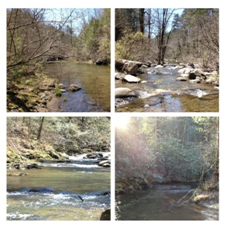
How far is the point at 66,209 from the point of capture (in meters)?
2.65

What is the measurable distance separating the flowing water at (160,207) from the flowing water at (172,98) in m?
0.87

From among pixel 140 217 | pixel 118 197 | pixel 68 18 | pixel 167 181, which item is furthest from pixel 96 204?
pixel 68 18

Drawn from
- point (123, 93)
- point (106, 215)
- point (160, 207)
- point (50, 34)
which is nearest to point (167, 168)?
point (160, 207)

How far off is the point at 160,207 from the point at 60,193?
3.39 feet

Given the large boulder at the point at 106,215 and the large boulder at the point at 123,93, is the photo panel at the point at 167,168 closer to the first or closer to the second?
the large boulder at the point at 106,215

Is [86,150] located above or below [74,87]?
below

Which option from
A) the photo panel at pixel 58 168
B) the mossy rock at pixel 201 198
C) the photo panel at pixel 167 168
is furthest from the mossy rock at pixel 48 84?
the mossy rock at pixel 201 198

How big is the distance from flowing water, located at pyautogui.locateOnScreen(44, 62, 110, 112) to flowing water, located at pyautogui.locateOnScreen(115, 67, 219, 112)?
5.9 inches

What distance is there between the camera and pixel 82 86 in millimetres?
2715

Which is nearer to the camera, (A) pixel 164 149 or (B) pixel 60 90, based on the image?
(B) pixel 60 90

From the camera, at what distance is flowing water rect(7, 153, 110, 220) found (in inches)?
104

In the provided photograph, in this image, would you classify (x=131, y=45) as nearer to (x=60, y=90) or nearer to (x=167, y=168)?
(x=60, y=90)

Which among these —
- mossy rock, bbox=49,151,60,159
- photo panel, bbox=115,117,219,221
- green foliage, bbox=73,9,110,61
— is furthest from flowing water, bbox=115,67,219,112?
mossy rock, bbox=49,151,60,159
